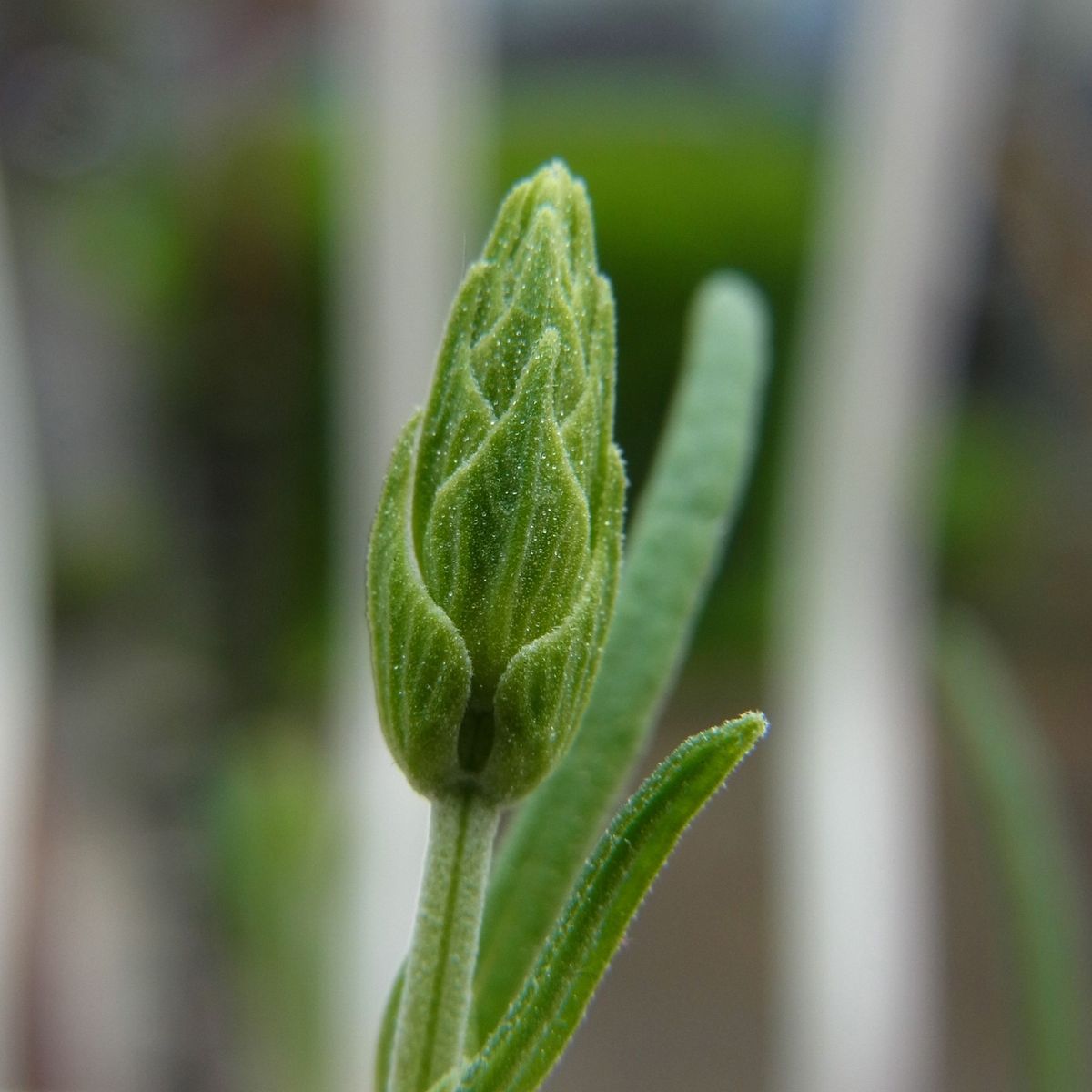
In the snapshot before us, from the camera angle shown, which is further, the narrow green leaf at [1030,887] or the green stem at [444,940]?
the narrow green leaf at [1030,887]

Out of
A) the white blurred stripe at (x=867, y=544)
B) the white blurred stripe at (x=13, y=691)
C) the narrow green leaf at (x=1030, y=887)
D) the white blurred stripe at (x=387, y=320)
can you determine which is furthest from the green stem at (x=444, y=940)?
the white blurred stripe at (x=13, y=691)

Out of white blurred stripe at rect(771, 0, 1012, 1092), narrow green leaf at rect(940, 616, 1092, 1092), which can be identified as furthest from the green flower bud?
white blurred stripe at rect(771, 0, 1012, 1092)

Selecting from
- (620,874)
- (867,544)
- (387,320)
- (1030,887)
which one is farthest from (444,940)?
(867,544)

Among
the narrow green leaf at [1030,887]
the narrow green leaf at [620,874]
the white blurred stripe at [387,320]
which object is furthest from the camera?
the white blurred stripe at [387,320]

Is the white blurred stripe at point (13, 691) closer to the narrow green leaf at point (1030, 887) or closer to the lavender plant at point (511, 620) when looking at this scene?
the narrow green leaf at point (1030, 887)

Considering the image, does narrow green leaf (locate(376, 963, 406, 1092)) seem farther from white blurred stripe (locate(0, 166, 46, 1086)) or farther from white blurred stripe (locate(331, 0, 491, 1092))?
white blurred stripe (locate(0, 166, 46, 1086))

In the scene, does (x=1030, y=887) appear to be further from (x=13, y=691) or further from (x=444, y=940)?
(x=13, y=691)
